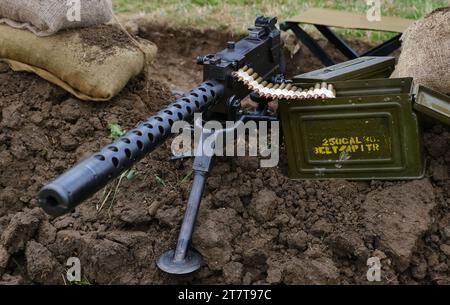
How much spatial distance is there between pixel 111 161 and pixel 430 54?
6.30 feet

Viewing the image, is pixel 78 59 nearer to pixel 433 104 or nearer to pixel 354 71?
pixel 354 71

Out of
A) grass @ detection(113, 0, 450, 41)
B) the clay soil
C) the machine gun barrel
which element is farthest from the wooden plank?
the machine gun barrel

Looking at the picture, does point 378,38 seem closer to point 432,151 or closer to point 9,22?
point 432,151

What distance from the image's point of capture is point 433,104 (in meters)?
3.16

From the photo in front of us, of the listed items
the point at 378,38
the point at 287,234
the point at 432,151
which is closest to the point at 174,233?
the point at 287,234

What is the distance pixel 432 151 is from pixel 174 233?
1368 mm

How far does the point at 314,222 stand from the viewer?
3107 millimetres

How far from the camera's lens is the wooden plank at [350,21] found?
15.1ft

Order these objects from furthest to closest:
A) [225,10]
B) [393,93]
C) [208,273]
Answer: [225,10] < [393,93] < [208,273]

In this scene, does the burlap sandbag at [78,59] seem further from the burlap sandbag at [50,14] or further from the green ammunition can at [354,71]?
the green ammunition can at [354,71]

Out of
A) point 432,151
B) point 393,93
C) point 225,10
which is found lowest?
point 225,10

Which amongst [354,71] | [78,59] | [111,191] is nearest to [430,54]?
[354,71]

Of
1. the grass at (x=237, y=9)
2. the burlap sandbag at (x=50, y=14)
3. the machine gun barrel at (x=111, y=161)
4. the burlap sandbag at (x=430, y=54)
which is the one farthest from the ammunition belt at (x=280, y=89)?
the grass at (x=237, y=9)

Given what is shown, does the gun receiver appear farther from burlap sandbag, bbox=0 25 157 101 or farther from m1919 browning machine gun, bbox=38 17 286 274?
burlap sandbag, bbox=0 25 157 101
